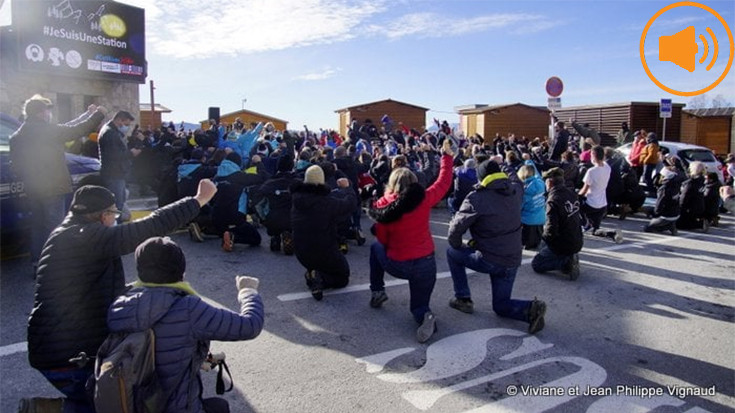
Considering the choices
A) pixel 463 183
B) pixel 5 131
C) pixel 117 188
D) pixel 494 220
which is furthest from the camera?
pixel 463 183

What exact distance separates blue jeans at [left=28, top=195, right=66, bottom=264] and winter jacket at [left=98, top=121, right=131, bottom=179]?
1.74 metres

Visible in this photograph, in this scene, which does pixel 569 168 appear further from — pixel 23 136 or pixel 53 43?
pixel 53 43

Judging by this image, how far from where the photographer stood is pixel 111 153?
24.9 ft

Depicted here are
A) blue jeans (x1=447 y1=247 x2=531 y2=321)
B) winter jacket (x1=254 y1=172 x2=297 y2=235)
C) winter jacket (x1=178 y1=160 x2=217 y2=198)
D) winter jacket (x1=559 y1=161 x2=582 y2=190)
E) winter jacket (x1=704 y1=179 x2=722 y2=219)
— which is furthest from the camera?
winter jacket (x1=704 y1=179 x2=722 y2=219)

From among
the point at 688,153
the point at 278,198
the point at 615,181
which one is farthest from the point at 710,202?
the point at 278,198

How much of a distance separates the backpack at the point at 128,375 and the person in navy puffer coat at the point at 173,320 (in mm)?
49

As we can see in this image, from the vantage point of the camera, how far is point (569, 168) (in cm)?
999

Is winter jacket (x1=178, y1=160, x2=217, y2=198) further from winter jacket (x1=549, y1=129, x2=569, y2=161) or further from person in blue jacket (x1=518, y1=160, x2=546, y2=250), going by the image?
winter jacket (x1=549, y1=129, x2=569, y2=161)

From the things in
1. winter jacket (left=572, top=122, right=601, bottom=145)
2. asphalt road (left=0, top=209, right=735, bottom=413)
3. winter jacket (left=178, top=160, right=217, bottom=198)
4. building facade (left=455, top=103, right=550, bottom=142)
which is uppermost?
building facade (left=455, top=103, right=550, bottom=142)

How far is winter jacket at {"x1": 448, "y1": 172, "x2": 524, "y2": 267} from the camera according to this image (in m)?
5.14

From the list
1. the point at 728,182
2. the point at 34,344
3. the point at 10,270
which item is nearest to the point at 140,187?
the point at 10,270

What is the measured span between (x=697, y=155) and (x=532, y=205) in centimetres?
894

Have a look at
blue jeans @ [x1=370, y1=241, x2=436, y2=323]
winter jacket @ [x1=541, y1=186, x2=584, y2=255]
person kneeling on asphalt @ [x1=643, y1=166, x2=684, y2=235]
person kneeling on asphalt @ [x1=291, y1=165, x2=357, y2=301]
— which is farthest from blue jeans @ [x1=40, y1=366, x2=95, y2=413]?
person kneeling on asphalt @ [x1=643, y1=166, x2=684, y2=235]

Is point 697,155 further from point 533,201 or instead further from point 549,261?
point 549,261
